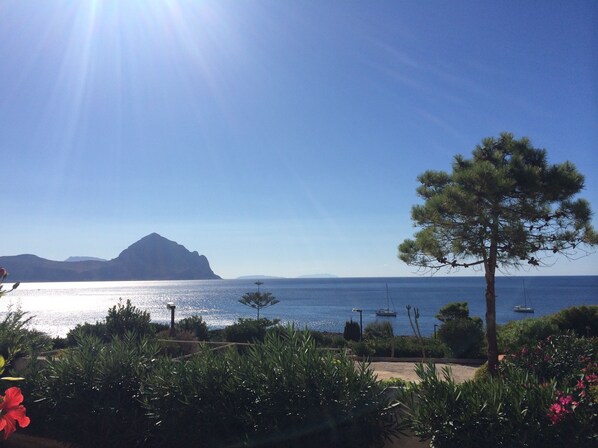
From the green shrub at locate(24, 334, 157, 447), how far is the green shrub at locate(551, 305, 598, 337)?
1282 centimetres

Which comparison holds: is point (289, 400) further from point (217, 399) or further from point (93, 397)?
point (93, 397)

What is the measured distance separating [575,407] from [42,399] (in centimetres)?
531

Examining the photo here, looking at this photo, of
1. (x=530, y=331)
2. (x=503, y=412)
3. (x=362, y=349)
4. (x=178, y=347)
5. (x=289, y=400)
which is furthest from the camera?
(x=362, y=349)

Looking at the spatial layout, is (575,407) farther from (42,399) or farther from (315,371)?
(42,399)

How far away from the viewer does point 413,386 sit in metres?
4.34

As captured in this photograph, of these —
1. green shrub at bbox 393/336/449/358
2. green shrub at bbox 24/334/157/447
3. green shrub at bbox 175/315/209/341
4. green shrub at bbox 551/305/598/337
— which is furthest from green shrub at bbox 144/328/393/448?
green shrub at bbox 175/315/209/341

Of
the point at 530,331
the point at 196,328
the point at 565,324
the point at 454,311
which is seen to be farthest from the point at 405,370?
the point at 454,311

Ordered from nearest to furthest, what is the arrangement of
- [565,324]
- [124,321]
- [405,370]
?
1. [124,321]
2. [405,370]
3. [565,324]

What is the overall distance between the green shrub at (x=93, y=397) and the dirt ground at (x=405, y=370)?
23.6ft

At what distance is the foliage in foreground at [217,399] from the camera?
13.2 ft

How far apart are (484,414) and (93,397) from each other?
157 inches

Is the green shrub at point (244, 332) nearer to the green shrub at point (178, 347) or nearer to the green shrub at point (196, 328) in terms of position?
the green shrub at point (196, 328)

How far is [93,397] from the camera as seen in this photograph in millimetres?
5176

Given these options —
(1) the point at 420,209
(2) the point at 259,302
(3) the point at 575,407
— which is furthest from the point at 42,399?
(2) the point at 259,302
